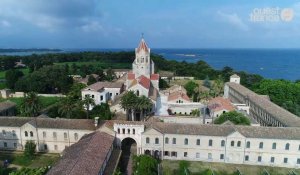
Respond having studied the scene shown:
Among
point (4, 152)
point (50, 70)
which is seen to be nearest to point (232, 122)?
point (4, 152)

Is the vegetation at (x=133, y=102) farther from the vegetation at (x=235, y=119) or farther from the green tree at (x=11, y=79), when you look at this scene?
the green tree at (x=11, y=79)

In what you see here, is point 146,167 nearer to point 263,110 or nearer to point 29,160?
point 29,160

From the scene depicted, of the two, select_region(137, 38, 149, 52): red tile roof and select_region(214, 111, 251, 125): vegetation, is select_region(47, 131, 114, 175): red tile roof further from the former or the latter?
select_region(137, 38, 149, 52): red tile roof

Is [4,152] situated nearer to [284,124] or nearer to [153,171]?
[153,171]

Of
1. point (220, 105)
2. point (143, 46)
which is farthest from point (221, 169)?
point (143, 46)

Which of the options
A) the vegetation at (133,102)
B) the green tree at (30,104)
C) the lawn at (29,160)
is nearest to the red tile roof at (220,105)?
the vegetation at (133,102)

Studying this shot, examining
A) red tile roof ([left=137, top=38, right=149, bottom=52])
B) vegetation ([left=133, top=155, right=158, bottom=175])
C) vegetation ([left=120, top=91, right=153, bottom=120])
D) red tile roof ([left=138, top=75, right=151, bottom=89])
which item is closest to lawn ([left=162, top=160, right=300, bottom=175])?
vegetation ([left=133, top=155, right=158, bottom=175])
